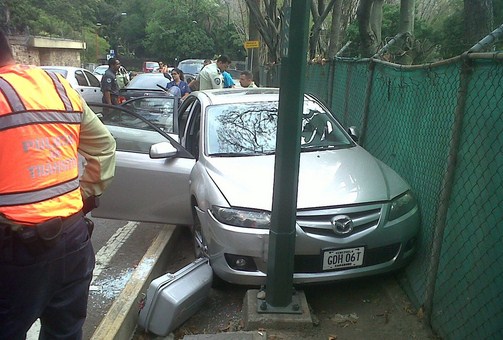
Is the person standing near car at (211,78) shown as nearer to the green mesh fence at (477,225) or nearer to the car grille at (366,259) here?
the car grille at (366,259)

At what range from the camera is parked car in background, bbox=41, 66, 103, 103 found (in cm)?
1453

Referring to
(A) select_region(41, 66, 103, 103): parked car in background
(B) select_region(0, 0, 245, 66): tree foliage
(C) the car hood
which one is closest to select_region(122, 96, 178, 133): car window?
(C) the car hood

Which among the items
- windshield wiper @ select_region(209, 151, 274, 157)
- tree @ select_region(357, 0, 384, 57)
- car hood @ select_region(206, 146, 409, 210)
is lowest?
car hood @ select_region(206, 146, 409, 210)

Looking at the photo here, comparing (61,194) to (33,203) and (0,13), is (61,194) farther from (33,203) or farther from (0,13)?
(0,13)

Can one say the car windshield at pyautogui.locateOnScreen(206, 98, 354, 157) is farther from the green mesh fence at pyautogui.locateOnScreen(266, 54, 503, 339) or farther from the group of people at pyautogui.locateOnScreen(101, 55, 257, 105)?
the group of people at pyautogui.locateOnScreen(101, 55, 257, 105)

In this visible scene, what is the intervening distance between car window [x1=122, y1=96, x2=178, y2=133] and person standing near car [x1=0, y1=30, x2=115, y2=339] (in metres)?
3.57

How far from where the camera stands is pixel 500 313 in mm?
2574

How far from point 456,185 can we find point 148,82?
1196 centimetres

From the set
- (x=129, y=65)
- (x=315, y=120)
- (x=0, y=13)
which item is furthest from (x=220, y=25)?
(x=315, y=120)

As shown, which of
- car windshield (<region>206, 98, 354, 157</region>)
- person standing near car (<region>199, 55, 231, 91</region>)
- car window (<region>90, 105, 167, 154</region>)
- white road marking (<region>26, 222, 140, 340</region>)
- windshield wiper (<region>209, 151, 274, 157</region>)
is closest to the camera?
windshield wiper (<region>209, 151, 274, 157</region>)

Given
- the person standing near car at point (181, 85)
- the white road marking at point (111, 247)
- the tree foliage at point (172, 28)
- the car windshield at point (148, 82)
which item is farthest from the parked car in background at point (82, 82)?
the tree foliage at point (172, 28)

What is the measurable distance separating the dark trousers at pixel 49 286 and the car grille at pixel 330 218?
1.63 metres

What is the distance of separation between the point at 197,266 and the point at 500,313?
2.11m

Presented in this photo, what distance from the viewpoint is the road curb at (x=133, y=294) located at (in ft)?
10.4
